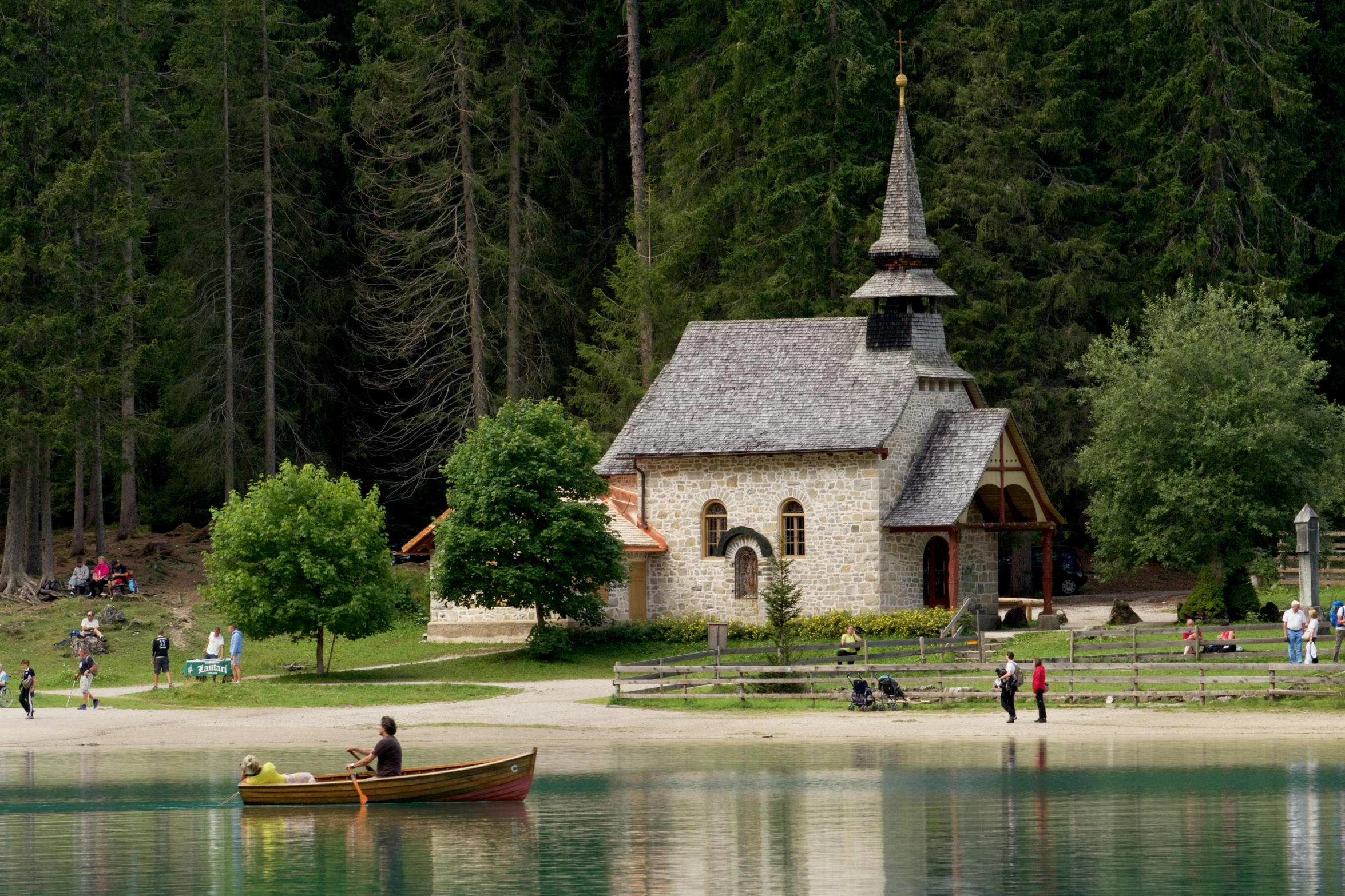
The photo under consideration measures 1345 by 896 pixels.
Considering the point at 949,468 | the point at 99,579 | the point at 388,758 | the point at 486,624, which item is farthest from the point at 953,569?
the point at 388,758

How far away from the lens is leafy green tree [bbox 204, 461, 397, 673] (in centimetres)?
4947

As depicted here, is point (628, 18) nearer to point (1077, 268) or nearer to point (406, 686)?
point (1077, 268)

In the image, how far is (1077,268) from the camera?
215 feet

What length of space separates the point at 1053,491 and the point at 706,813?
127ft

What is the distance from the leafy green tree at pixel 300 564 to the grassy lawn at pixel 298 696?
1.74m

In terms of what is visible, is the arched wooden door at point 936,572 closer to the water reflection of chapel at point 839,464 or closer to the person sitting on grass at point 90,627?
the water reflection of chapel at point 839,464

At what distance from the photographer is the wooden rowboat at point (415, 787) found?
31.3m

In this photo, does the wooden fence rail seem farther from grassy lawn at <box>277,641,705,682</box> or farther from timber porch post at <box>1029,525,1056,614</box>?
timber porch post at <box>1029,525,1056,614</box>

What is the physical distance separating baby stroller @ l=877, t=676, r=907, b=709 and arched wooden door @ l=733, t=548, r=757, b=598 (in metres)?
14.5

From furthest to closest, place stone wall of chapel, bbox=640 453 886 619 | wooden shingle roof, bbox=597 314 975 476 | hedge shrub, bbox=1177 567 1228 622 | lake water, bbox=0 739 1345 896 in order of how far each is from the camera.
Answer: wooden shingle roof, bbox=597 314 975 476, stone wall of chapel, bbox=640 453 886 619, hedge shrub, bbox=1177 567 1228 622, lake water, bbox=0 739 1345 896

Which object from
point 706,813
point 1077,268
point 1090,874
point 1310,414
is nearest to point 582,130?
point 1077,268

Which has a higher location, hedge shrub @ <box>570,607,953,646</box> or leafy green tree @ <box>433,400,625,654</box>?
leafy green tree @ <box>433,400,625,654</box>

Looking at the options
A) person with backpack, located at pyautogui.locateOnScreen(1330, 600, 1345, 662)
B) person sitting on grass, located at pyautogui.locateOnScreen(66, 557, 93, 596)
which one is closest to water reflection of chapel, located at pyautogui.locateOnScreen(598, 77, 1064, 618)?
person with backpack, located at pyautogui.locateOnScreen(1330, 600, 1345, 662)

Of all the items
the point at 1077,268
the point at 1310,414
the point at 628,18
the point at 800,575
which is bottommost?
the point at 800,575
